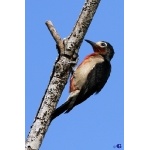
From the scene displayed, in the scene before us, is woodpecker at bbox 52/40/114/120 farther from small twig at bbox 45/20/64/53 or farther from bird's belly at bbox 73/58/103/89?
small twig at bbox 45/20/64/53

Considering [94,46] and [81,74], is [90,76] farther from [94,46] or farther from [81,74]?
[94,46]

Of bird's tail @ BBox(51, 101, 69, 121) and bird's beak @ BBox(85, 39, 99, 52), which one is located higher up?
bird's beak @ BBox(85, 39, 99, 52)

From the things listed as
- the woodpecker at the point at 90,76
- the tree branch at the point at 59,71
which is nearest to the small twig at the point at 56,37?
the tree branch at the point at 59,71

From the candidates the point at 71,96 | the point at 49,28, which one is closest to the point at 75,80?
the point at 71,96

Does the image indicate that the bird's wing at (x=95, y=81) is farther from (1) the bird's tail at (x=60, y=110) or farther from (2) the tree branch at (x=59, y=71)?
(2) the tree branch at (x=59, y=71)

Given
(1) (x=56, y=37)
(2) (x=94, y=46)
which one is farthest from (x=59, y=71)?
(2) (x=94, y=46)

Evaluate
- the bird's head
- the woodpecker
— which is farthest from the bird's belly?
the bird's head
